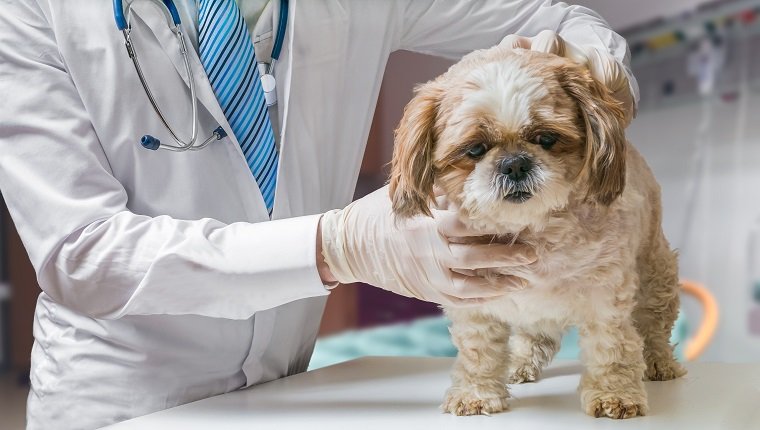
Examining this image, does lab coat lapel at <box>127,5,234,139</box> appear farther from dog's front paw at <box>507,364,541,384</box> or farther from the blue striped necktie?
dog's front paw at <box>507,364,541,384</box>

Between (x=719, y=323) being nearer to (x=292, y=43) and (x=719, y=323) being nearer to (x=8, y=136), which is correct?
(x=292, y=43)

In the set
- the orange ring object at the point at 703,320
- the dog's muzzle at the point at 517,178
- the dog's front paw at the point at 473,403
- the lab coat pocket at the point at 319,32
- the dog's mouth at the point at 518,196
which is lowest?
the orange ring object at the point at 703,320

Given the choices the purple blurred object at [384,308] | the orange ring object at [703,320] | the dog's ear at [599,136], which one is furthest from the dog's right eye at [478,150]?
the orange ring object at [703,320]

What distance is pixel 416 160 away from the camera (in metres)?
0.99

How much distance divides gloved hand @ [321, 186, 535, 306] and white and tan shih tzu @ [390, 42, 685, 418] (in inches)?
1.0

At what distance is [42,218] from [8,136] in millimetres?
132

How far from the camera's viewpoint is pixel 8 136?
3.70 ft

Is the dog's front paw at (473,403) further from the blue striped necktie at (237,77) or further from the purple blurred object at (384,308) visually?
the purple blurred object at (384,308)

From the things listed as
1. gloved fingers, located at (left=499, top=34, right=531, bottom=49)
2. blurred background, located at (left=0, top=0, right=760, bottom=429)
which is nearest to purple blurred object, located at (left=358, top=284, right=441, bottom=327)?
blurred background, located at (left=0, top=0, right=760, bottom=429)

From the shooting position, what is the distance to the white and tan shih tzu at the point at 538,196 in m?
0.93

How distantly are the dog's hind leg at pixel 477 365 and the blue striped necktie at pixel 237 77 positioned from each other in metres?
0.38

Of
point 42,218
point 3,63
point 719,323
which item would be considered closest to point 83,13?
point 3,63

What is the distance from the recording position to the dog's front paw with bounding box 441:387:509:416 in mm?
1078

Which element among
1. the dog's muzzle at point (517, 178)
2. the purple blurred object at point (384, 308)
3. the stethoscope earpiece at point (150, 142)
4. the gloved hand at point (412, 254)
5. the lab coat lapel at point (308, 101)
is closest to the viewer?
the dog's muzzle at point (517, 178)
